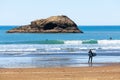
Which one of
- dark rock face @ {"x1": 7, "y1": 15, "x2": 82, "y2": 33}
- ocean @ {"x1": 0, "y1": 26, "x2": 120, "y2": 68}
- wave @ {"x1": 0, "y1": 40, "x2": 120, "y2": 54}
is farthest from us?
dark rock face @ {"x1": 7, "y1": 15, "x2": 82, "y2": 33}

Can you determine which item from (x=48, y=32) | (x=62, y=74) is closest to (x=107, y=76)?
(x=62, y=74)

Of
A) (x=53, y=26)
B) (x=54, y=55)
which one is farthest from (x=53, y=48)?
(x=53, y=26)

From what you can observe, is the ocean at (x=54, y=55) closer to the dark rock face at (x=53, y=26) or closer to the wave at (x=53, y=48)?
the wave at (x=53, y=48)

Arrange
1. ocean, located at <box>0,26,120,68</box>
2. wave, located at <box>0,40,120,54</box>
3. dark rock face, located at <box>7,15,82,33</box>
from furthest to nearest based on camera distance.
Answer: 1. dark rock face, located at <box>7,15,82,33</box>
2. wave, located at <box>0,40,120,54</box>
3. ocean, located at <box>0,26,120,68</box>

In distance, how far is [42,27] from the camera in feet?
477

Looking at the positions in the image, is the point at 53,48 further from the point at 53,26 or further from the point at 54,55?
the point at 53,26

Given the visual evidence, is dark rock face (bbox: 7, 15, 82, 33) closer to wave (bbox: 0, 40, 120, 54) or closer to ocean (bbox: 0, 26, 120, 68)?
ocean (bbox: 0, 26, 120, 68)

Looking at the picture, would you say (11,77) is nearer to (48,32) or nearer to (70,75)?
(70,75)

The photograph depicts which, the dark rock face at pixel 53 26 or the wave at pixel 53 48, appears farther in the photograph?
the dark rock face at pixel 53 26

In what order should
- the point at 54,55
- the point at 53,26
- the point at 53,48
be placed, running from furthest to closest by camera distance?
the point at 53,26
the point at 53,48
the point at 54,55

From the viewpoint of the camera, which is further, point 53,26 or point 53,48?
point 53,26

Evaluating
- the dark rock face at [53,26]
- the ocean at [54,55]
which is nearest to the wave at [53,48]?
the ocean at [54,55]

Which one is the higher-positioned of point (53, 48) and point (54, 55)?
point (54, 55)

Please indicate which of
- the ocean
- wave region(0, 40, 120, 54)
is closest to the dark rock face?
the ocean
